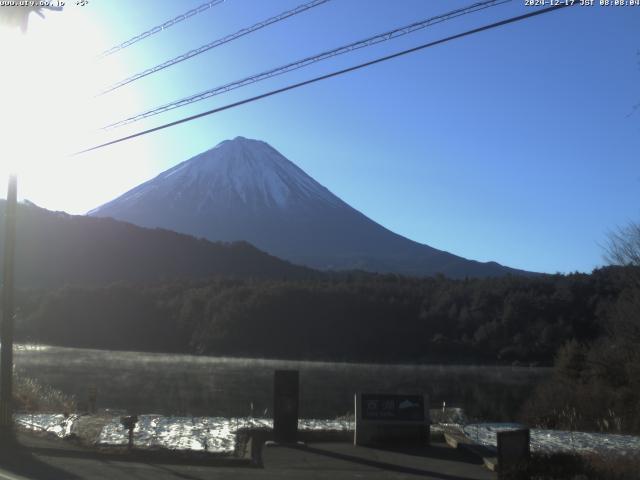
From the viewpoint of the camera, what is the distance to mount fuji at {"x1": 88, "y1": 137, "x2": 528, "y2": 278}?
128000 mm

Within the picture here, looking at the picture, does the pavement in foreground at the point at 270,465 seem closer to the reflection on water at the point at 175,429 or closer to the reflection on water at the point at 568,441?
the reflection on water at the point at 175,429

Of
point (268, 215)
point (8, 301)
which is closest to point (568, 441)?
point (8, 301)

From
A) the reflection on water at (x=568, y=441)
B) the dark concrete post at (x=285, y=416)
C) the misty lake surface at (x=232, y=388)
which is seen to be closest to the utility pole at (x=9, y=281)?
the misty lake surface at (x=232, y=388)

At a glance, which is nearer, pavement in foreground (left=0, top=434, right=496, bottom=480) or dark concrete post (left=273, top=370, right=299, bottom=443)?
pavement in foreground (left=0, top=434, right=496, bottom=480)

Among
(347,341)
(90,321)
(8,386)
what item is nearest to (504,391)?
(8,386)

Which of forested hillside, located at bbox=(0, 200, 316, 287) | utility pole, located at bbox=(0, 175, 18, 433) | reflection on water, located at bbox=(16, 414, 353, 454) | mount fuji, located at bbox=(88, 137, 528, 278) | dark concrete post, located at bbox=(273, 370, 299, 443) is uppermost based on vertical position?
mount fuji, located at bbox=(88, 137, 528, 278)

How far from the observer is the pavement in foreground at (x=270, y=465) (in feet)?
39.7

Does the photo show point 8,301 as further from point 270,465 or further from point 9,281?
point 270,465

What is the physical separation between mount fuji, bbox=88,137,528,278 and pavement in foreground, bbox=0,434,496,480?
106771 mm

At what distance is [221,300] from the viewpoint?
236ft

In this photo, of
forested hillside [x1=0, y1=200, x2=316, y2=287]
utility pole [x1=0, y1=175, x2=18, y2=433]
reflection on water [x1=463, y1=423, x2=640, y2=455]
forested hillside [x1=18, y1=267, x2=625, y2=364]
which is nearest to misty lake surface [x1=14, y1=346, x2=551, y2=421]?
reflection on water [x1=463, y1=423, x2=640, y2=455]

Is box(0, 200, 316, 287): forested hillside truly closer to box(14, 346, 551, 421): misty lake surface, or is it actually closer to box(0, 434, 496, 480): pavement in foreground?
box(14, 346, 551, 421): misty lake surface

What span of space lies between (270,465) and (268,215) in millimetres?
Result: 123790

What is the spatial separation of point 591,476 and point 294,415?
244 inches
